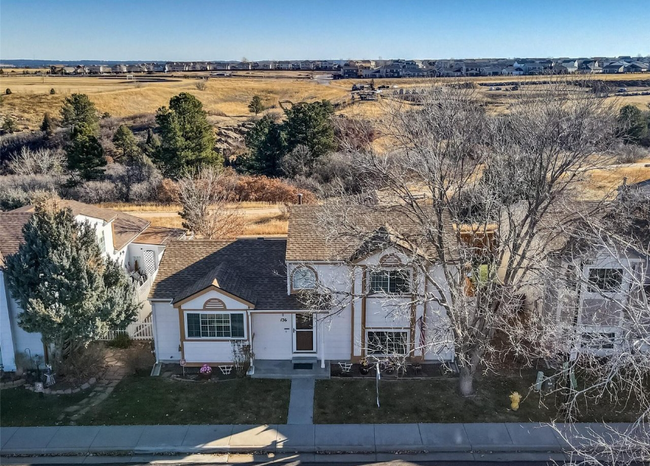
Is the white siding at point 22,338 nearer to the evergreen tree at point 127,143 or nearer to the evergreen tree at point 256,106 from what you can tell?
the evergreen tree at point 127,143

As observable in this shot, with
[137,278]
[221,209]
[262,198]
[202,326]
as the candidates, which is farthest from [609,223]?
[262,198]

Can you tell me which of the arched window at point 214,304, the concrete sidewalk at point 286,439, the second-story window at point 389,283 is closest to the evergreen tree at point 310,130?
the second-story window at point 389,283

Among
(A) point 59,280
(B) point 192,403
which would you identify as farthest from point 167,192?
(B) point 192,403

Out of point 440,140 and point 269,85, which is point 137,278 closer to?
point 440,140

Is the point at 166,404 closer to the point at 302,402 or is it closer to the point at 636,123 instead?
the point at 302,402

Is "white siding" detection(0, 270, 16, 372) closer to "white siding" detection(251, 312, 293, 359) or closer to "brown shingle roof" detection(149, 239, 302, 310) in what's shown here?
"brown shingle roof" detection(149, 239, 302, 310)

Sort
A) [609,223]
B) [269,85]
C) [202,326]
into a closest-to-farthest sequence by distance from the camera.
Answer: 1. [609,223]
2. [202,326]
3. [269,85]

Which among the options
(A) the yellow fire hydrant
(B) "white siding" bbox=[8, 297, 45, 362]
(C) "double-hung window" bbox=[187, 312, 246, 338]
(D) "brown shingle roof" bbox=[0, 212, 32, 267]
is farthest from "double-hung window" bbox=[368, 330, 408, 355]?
(D) "brown shingle roof" bbox=[0, 212, 32, 267]
